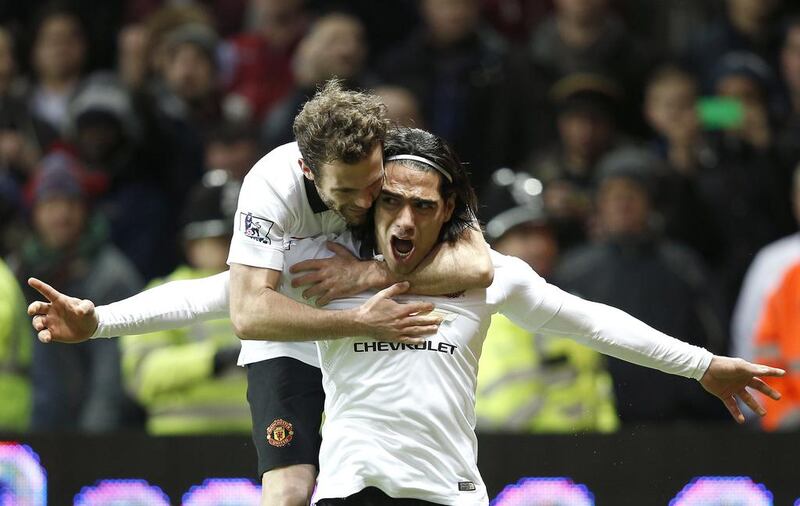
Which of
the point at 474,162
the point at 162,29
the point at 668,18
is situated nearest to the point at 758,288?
the point at 474,162

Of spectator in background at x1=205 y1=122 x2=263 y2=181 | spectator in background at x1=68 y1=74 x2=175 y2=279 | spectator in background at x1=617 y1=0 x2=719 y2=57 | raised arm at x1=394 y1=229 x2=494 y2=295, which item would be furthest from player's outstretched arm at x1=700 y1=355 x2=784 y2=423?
spectator in background at x1=617 y1=0 x2=719 y2=57

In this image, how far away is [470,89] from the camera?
8914mm

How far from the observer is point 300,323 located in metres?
4.52

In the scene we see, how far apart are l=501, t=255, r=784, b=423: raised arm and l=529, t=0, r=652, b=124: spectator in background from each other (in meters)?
4.31

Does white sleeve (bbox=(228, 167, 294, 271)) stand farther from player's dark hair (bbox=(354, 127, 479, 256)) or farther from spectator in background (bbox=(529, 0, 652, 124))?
spectator in background (bbox=(529, 0, 652, 124))

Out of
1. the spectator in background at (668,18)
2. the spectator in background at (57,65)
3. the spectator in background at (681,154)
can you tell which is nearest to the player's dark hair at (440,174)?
the spectator in background at (681,154)

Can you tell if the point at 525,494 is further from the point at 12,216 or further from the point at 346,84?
the point at 12,216

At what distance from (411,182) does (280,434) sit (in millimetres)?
1048

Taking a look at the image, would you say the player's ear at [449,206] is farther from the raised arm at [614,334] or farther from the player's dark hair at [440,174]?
the raised arm at [614,334]

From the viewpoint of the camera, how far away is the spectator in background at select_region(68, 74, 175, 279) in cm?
875

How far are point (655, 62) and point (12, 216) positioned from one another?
3.99m

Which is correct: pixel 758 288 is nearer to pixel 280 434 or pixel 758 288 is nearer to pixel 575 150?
pixel 575 150

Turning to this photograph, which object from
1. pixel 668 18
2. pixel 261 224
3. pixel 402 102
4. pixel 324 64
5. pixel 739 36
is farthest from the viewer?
pixel 668 18

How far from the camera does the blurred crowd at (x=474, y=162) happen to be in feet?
24.1
